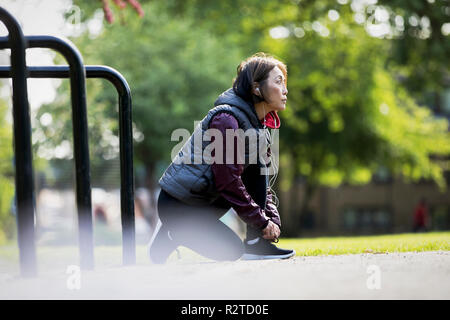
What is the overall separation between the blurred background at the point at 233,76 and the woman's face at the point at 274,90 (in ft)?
12.7

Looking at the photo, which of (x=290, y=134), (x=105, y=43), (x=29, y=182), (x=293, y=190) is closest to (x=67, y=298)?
(x=29, y=182)

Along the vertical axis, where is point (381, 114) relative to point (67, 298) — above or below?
above

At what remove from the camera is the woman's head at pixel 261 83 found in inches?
147

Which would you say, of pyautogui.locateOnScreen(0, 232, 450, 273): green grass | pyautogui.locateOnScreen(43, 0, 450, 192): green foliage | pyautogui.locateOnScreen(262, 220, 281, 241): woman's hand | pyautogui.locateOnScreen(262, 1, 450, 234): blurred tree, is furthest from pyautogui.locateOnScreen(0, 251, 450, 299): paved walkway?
pyautogui.locateOnScreen(262, 1, 450, 234): blurred tree

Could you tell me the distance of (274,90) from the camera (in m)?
3.73

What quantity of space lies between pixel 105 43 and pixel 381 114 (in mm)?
11325

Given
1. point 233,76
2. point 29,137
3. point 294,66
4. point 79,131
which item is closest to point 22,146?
point 29,137

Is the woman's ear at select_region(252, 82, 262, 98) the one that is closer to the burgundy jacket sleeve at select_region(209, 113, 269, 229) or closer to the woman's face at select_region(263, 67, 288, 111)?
the woman's face at select_region(263, 67, 288, 111)

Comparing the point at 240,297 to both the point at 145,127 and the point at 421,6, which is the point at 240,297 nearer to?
the point at 421,6

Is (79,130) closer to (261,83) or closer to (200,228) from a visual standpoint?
(200,228)

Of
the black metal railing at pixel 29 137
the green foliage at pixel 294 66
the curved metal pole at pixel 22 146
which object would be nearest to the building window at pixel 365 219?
the green foliage at pixel 294 66

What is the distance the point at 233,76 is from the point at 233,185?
15.3 meters

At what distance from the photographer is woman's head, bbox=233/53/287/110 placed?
147 inches
